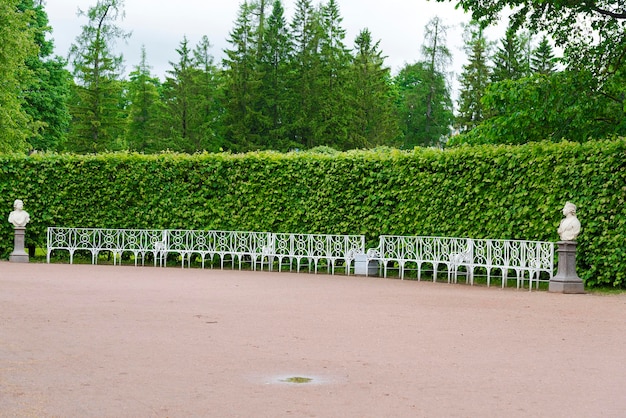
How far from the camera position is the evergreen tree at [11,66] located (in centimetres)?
3070

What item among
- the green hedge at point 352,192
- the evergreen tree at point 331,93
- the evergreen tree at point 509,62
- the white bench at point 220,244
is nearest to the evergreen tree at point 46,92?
the evergreen tree at point 331,93

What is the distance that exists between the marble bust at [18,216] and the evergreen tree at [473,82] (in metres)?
27.8

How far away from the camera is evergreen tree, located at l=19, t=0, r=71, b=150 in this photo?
131 feet

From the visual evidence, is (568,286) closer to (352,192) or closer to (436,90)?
(352,192)

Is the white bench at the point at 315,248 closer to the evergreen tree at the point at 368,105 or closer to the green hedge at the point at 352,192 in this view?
the green hedge at the point at 352,192

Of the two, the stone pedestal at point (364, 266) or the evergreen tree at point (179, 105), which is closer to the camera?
the stone pedestal at point (364, 266)

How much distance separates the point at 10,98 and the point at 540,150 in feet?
73.8

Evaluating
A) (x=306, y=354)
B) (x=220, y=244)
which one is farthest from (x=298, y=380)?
(x=220, y=244)

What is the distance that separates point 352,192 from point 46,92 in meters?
25.8

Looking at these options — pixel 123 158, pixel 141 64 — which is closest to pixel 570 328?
pixel 123 158

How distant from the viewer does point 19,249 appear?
70.6ft

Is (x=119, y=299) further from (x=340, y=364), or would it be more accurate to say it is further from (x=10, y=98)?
(x=10, y=98)

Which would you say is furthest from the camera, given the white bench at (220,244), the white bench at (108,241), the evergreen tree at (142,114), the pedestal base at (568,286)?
→ the evergreen tree at (142,114)

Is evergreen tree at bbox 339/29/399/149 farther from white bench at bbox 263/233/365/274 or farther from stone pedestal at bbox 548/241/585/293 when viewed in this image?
stone pedestal at bbox 548/241/585/293
